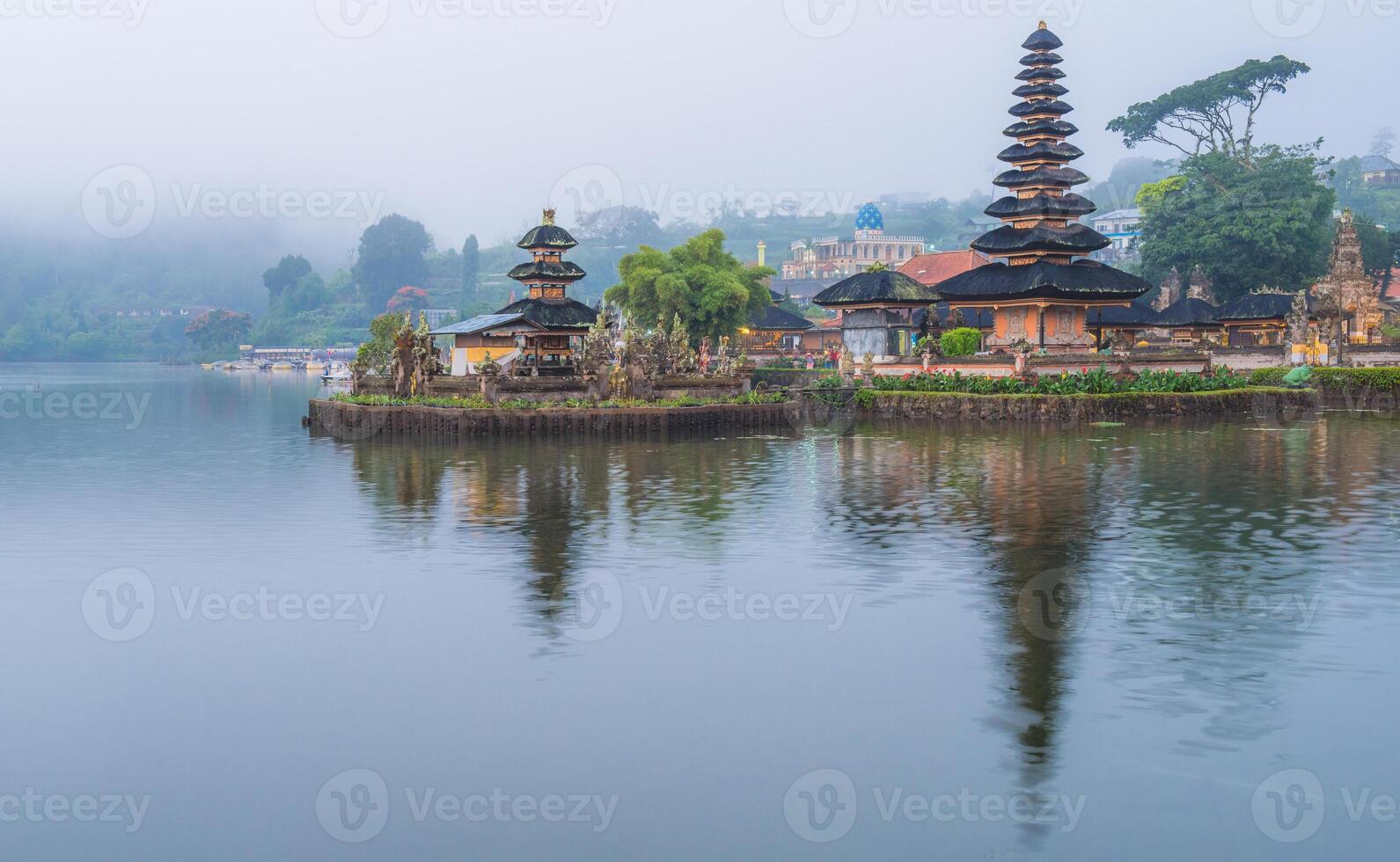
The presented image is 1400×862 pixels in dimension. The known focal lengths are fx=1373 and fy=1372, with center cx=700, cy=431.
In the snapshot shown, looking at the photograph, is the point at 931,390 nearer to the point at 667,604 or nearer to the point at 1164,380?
the point at 1164,380

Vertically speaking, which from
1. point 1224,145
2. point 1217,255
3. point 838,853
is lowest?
point 838,853

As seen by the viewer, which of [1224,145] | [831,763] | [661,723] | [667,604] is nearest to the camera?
[831,763]

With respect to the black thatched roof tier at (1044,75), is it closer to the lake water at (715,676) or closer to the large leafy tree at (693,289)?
the large leafy tree at (693,289)

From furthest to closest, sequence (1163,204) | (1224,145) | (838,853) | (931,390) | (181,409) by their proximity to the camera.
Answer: (1224,145) < (1163,204) < (181,409) < (931,390) < (838,853)

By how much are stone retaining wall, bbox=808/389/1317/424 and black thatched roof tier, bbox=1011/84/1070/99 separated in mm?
25286

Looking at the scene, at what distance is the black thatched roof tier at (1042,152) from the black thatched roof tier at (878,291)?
8.74m

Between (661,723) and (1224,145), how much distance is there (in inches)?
4460

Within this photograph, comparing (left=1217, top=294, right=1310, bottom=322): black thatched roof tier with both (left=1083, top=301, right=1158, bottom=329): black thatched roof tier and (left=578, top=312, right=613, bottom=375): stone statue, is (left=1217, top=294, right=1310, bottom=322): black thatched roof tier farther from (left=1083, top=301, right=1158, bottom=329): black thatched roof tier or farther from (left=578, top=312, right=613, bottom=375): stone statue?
(left=578, top=312, right=613, bottom=375): stone statue

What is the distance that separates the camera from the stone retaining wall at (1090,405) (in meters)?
57.3

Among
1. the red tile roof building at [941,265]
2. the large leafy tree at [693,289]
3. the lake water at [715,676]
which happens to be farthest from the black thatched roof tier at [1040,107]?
the lake water at [715,676]

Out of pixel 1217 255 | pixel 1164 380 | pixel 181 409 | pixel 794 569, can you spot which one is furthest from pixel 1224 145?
pixel 794 569

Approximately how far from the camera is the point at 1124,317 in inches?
3219

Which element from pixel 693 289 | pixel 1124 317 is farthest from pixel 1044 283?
pixel 693 289

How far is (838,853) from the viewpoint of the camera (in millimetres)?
11508
